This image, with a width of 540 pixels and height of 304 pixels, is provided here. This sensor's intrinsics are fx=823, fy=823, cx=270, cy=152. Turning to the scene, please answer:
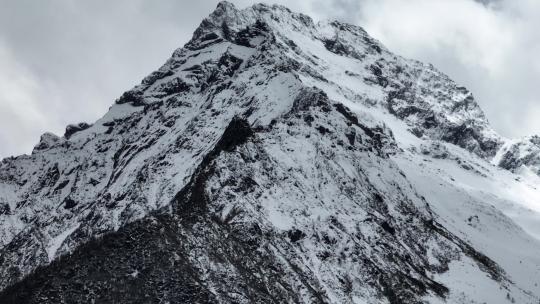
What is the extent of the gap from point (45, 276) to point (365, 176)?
88058mm

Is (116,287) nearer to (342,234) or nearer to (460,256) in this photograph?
(342,234)

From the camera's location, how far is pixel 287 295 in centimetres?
14312

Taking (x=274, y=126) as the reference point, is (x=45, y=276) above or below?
below

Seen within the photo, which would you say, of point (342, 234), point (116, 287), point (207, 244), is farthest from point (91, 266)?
point (342, 234)

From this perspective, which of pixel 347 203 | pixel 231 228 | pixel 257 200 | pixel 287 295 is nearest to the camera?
pixel 287 295

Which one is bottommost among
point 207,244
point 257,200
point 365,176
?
point 207,244

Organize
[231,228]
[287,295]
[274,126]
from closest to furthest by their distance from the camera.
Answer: [287,295] < [231,228] < [274,126]

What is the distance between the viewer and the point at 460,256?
7485 inches

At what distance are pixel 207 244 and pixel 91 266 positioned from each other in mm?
22127

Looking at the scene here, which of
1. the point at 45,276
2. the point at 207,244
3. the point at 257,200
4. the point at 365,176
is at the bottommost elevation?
the point at 45,276

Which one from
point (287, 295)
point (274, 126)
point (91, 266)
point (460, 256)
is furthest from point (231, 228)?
point (460, 256)

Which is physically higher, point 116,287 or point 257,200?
point 257,200

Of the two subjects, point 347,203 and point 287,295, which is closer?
point 287,295

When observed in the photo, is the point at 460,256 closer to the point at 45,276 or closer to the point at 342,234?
the point at 342,234
